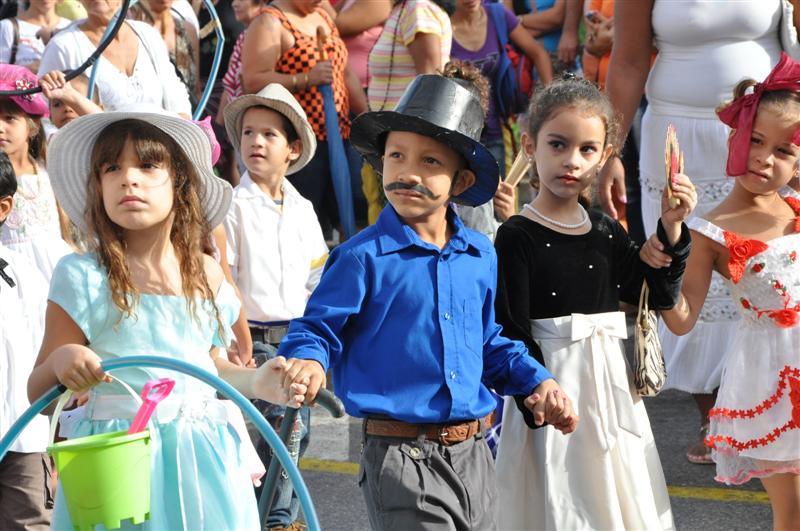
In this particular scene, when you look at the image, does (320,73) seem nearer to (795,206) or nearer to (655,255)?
(795,206)

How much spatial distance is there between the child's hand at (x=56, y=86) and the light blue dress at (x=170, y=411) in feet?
7.91

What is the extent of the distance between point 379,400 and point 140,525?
0.69 m

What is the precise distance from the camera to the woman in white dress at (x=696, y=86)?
529 cm

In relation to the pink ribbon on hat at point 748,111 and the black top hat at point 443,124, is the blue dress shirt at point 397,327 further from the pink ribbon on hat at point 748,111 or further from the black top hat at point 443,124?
the pink ribbon on hat at point 748,111

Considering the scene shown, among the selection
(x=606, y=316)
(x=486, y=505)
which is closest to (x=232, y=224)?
(x=606, y=316)

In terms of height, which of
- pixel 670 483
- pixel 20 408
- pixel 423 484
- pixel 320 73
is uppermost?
pixel 320 73

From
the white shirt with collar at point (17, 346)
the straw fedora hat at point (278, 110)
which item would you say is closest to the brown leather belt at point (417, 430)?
the white shirt with collar at point (17, 346)

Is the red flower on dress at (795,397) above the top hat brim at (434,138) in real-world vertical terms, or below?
below

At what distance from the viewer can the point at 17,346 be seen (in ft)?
13.9

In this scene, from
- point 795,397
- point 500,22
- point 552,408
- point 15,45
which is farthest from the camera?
point 500,22

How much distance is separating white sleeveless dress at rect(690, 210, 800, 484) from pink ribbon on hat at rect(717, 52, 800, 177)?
0.78 ft

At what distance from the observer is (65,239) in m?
5.54

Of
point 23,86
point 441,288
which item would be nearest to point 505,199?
point 441,288

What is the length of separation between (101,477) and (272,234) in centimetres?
265
